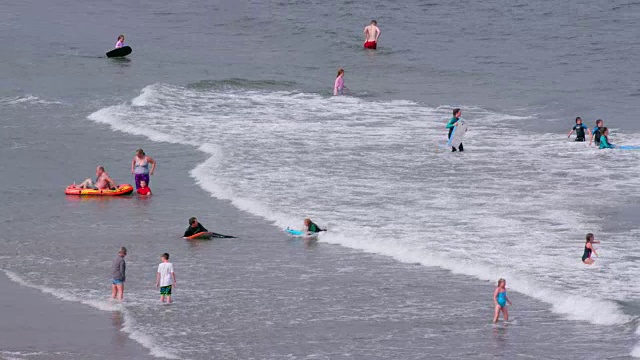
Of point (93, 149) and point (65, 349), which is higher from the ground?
point (93, 149)

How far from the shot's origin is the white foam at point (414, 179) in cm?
2227

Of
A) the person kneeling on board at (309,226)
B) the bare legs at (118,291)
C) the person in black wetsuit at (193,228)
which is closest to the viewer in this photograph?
the bare legs at (118,291)

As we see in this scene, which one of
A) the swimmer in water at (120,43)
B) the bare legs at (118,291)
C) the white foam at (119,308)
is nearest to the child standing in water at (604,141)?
the bare legs at (118,291)

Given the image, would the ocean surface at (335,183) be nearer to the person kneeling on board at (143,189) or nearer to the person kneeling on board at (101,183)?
the person kneeling on board at (143,189)

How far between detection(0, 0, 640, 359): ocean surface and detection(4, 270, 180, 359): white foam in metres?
0.05

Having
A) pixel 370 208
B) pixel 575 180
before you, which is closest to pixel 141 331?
pixel 370 208

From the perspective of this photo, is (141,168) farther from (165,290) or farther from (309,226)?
(165,290)

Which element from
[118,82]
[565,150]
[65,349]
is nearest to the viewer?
[65,349]

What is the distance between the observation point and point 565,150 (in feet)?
108

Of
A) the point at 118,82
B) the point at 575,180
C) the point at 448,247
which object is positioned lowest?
the point at 448,247

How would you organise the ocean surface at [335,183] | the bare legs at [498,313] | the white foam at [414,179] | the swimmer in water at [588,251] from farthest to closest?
the white foam at [414,179] < the swimmer in water at [588,251] < the ocean surface at [335,183] < the bare legs at [498,313]

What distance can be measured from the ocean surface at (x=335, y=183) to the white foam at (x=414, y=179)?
0.31ft

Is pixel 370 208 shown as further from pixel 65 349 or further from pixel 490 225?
pixel 65 349

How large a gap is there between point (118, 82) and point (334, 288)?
84.5ft
